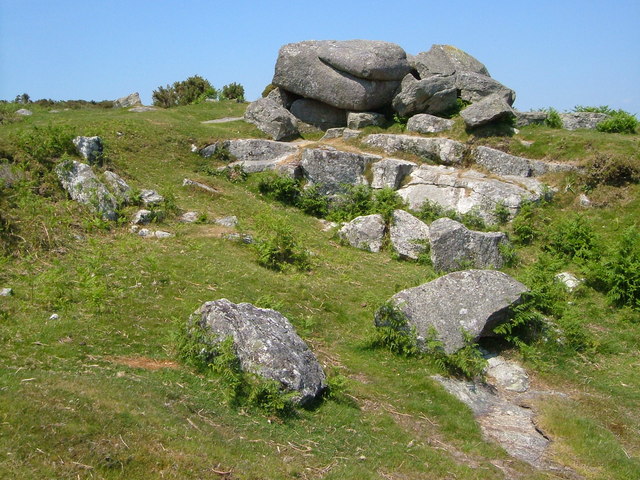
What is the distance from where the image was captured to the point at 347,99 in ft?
97.8

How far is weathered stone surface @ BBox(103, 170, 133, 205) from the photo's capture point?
20000 mm

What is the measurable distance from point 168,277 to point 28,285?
313 centimetres

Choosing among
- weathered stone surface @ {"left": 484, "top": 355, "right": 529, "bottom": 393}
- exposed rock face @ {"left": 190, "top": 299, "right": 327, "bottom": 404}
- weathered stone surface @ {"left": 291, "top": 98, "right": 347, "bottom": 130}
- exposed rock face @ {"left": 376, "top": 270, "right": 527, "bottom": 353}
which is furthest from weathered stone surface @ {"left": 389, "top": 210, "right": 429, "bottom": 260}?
weathered stone surface @ {"left": 291, "top": 98, "right": 347, "bottom": 130}

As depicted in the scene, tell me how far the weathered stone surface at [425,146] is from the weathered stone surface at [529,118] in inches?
166

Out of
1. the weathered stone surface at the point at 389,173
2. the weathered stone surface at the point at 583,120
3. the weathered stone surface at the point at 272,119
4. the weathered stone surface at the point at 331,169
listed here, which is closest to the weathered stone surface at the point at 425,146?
the weathered stone surface at the point at 389,173

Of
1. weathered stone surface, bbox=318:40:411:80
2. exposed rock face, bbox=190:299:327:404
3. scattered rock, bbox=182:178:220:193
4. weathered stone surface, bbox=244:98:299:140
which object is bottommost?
exposed rock face, bbox=190:299:327:404

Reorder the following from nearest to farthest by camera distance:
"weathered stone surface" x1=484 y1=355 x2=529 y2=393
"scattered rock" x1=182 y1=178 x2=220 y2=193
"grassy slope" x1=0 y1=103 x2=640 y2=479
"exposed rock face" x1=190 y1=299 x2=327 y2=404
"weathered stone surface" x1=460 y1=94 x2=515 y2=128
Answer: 1. "grassy slope" x1=0 y1=103 x2=640 y2=479
2. "exposed rock face" x1=190 y1=299 x2=327 y2=404
3. "weathered stone surface" x1=484 y1=355 x2=529 y2=393
4. "scattered rock" x1=182 y1=178 x2=220 y2=193
5. "weathered stone surface" x1=460 y1=94 x2=515 y2=128

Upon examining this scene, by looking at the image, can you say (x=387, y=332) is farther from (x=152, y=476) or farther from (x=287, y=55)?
(x=287, y=55)

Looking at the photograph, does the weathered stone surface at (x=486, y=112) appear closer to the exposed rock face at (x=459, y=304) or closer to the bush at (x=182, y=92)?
the exposed rock face at (x=459, y=304)

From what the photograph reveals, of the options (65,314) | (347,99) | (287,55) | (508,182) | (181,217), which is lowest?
(65,314)

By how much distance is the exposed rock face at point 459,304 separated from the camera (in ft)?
47.5

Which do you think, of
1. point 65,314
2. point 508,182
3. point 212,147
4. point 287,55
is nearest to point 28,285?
point 65,314

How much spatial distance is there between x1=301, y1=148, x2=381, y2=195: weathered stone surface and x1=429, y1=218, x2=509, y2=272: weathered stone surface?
6.20 m

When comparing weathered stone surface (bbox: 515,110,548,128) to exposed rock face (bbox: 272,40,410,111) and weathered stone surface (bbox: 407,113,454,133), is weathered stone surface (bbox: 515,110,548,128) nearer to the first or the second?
weathered stone surface (bbox: 407,113,454,133)
